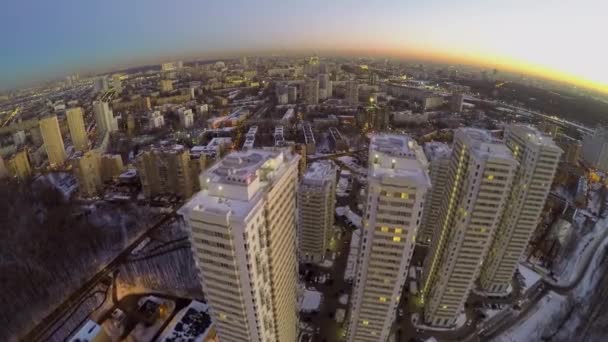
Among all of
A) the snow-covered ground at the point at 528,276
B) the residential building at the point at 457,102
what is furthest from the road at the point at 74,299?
the residential building at the point at 457,102

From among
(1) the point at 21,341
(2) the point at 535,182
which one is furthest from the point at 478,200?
(1) the point at 21,341

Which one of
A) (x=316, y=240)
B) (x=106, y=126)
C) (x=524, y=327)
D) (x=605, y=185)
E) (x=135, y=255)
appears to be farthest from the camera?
(x=106, y=126)

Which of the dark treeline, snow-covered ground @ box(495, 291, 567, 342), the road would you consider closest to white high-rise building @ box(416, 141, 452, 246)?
snow-covered ground @ box(495, 291, 567, 342)

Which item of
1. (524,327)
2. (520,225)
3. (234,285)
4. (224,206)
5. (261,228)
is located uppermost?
(224,206)

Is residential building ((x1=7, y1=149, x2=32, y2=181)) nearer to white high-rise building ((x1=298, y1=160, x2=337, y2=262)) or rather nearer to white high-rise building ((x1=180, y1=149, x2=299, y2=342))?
white high-rise building ((x1=298, y1=160, x2=337, y2=262))

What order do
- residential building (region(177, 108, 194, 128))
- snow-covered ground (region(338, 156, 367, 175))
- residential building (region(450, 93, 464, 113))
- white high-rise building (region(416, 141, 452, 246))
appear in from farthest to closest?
1. residential building (region(450, 93, 464, 113))
2. residential building (region(177, 108, 194, 128))
3. snow-covered ground (region(338, 156, 367, 175))
4. white high-rise building (region(416, 141, 452, 246))

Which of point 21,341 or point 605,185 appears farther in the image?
point 605,185

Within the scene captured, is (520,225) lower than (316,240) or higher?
higher

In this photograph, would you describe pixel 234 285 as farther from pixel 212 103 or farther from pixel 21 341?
pixel 212 103
